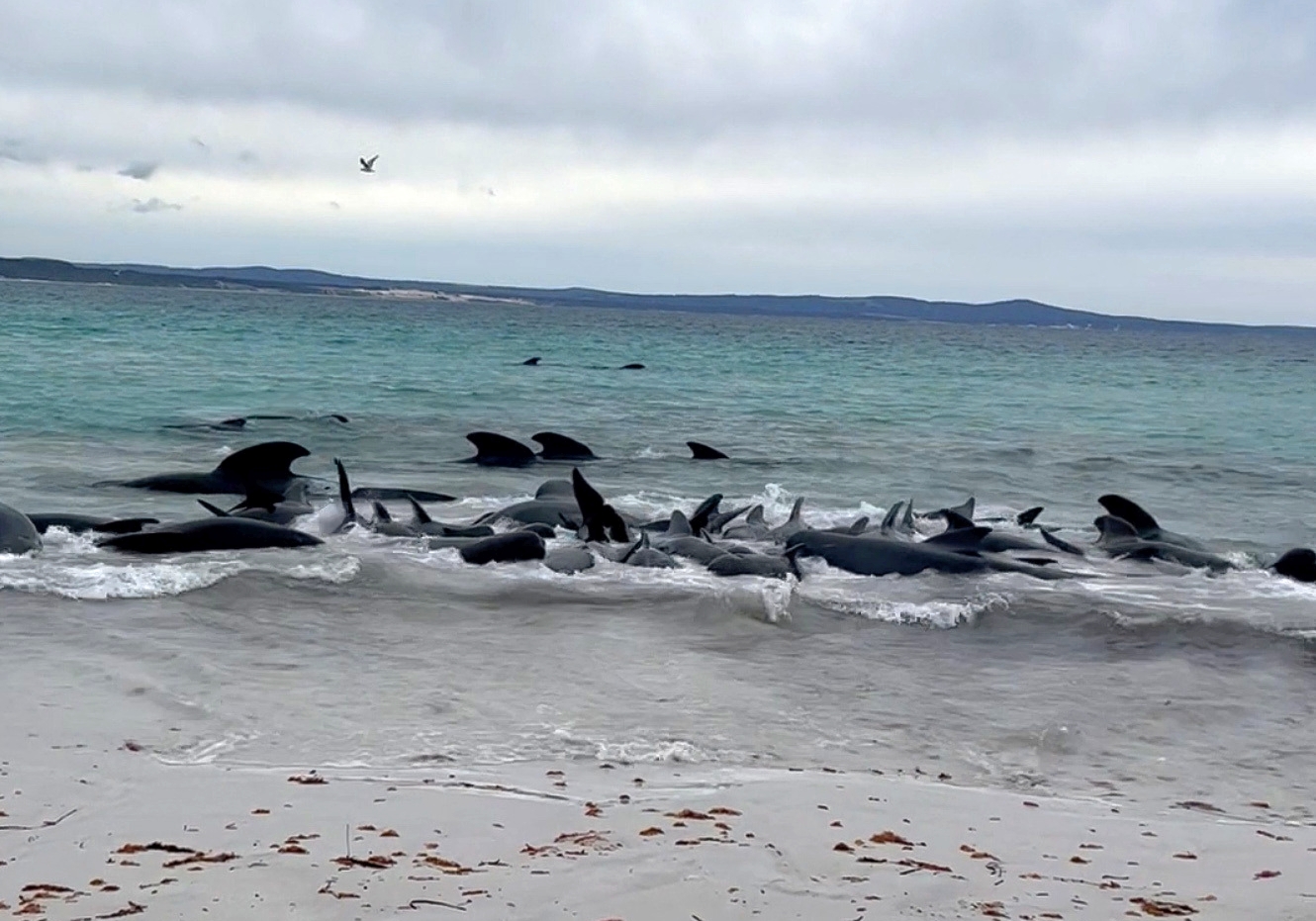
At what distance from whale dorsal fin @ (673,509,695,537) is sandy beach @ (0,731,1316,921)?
7307 millimetres

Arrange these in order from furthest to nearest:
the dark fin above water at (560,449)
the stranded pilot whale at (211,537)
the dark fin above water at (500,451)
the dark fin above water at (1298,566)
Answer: the dark fin above water at (560,449)
the dark fin above water at (500,451)
the dark fin above water at (1298,566)
the stranded pilot whale at (211,537)

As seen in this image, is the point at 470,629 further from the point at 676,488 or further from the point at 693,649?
the point at 676,488

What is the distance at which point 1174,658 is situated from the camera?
11188 millimetres

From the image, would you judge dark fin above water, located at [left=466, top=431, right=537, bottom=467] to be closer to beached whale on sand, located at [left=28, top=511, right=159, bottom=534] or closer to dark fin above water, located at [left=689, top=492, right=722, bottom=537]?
dark fin above water, located at [left=689, top=492, right=722, bottom=537]

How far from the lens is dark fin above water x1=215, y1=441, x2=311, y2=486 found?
17234mm

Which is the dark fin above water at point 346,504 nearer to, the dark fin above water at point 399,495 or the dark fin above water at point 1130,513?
the dark fin above water at point 399,495

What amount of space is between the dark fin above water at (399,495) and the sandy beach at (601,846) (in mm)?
9842

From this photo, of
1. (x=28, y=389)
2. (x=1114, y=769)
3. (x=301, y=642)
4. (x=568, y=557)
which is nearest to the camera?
(x=1114, y=769)

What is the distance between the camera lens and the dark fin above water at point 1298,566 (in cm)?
1488

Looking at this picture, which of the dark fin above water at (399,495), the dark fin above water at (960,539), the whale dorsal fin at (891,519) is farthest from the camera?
the dark fin above water at (399,495)

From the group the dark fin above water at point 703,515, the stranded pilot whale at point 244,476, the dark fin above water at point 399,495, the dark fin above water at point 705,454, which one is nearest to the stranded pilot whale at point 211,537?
the dark fin above water at point 399,495

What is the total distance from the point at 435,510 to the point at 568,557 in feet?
16.3

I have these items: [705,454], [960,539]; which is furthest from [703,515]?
[705,454]

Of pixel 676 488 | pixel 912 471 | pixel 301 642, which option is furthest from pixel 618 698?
pixel 912 471
